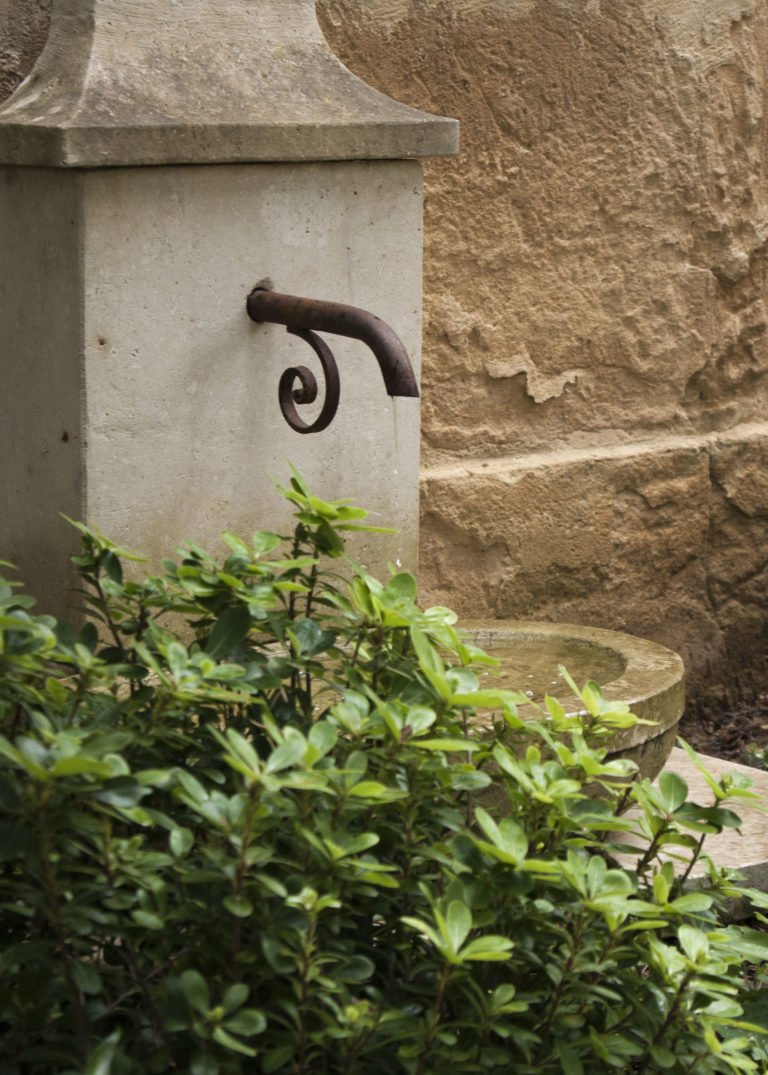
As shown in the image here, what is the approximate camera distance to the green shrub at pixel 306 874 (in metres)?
1.12

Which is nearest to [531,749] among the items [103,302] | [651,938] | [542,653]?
[651,938]

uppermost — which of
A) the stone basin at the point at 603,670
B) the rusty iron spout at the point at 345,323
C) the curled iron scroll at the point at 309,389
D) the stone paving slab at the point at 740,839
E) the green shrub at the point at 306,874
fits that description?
the rusty iron spout at the point at 345,323

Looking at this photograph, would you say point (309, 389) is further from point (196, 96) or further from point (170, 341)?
point (196, 96)

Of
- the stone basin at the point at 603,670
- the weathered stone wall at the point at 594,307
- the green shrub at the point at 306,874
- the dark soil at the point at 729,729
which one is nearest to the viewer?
the green shrub at the point at 306,874

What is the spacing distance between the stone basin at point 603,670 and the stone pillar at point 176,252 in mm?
492

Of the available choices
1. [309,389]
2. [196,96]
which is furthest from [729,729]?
[196,96]

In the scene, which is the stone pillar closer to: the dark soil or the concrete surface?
the concrete surface

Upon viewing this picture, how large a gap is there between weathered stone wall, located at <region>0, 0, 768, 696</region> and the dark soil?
9 centimetres

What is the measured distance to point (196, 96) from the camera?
2.04 metres

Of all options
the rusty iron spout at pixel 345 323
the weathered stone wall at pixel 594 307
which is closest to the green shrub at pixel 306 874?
the rusty iron spout at pixel 345 323

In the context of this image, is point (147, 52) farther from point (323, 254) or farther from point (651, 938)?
point (651, 938)

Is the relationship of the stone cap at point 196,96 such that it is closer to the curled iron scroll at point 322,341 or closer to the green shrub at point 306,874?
the curled iron scroll at point 322,341

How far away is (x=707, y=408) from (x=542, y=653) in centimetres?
114

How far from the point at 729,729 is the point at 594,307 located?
3.80 ft
